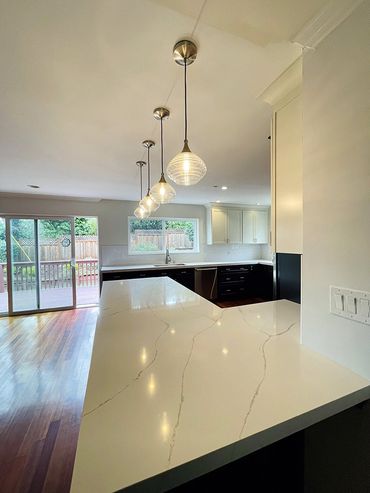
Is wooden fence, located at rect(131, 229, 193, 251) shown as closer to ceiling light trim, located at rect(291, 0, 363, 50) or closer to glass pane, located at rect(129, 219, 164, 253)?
glass pane, located at rect(129, 219, 164, 253)

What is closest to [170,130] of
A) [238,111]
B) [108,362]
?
[238,111]

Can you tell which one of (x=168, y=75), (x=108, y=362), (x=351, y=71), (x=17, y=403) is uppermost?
(x=168, y=75)

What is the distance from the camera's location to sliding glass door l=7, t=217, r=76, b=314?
4301mm

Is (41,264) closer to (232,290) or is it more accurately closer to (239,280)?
(232,290)

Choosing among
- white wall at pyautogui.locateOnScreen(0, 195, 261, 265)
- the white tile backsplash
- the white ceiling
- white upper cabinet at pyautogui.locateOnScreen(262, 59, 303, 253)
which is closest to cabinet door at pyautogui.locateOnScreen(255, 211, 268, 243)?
the white tile backsplash

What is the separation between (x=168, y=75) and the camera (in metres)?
1.20

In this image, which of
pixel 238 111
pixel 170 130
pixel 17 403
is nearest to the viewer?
pixel 238 111

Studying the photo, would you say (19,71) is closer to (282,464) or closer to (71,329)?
(282,464)

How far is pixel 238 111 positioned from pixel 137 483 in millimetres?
1870

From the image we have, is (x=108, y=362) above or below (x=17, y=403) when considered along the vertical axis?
above

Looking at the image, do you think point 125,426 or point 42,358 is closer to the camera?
point 125,426

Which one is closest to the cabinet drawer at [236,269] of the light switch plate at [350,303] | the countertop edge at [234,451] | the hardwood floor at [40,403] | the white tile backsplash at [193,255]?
the white tile backsplash at [193,255]

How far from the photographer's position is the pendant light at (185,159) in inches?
39.8

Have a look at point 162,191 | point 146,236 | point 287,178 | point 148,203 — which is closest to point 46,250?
point 146,236
